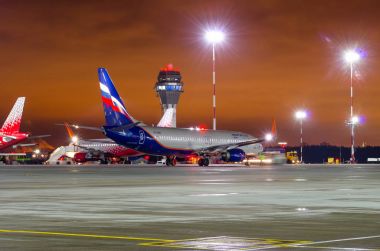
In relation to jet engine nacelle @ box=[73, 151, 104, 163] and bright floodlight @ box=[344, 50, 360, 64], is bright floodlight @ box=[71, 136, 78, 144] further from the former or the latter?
bright floodlight @ box=[344, 50, 360, 64]

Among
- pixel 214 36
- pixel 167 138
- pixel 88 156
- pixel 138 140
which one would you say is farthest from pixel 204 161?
pixel 88 156

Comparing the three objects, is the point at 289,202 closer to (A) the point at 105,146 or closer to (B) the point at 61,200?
(B) the point at 61,200

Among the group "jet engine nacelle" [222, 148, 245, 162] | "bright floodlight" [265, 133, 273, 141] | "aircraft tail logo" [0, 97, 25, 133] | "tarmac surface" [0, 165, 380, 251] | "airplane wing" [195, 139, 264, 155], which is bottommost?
"tarmac surface" [0, 165, 380, 251]

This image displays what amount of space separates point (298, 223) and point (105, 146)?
113m

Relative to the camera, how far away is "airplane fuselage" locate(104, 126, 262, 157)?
97.3 metres

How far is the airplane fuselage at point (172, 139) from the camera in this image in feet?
319

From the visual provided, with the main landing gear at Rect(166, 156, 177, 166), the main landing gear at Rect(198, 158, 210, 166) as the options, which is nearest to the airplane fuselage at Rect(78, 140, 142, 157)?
the main landing gear at Rect(166, 156, 177, 166)

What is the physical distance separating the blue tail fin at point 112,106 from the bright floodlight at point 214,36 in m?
26.1

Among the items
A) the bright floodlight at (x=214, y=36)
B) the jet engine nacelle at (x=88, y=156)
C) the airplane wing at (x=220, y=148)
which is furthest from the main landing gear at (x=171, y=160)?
the jet engine nacelle at (x=88, y=156)

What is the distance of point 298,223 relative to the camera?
2098 centimetres

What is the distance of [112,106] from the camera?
95.6 meters

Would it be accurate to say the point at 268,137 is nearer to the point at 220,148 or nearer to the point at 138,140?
the point at 220,148

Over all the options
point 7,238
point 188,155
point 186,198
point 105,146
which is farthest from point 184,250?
point 105,146

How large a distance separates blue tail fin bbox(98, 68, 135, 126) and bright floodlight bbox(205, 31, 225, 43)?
2609 centimetres
